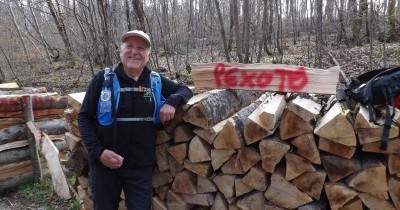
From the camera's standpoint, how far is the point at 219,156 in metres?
2.85

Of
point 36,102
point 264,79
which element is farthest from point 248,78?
point 36,102

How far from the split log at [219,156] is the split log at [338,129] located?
2.40 ft

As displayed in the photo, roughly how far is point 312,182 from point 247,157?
51 centimetres

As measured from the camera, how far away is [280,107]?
267 cm

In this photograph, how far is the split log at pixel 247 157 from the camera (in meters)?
2.71

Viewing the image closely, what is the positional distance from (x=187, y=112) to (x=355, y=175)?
1.34 meters

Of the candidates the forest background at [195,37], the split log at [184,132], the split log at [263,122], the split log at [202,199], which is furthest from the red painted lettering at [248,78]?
the forest background at [195,37]

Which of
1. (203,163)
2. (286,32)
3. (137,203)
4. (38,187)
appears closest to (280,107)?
(203,163)

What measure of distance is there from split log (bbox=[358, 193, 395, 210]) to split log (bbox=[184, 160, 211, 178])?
1.18 meters

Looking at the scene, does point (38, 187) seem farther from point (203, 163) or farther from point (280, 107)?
point (280, 107)

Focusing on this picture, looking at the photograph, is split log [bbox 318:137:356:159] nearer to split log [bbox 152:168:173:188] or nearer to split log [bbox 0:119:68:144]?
split log [bbox 152:168:173:188]

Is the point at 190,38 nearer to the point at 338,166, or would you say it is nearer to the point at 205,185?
the point at 205,185

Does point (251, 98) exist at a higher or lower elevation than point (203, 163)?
higher

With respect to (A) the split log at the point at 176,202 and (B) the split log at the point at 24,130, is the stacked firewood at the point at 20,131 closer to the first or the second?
(B) the split log at the point at 24,130
